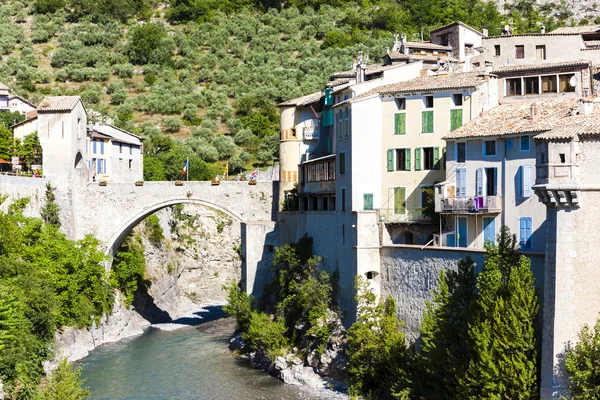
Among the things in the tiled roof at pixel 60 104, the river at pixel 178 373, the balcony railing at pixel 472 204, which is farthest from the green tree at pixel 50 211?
the balcony railing at pixel 472 204

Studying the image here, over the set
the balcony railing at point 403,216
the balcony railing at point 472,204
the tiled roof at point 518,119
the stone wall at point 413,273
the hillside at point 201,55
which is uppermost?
the hillside at point 201,55

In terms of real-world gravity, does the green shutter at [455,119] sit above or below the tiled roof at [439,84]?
below

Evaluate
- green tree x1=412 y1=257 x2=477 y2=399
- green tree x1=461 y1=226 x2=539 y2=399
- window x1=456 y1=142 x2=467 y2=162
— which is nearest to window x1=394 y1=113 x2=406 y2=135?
window x1=456 y1=142 x2=467 y2=162

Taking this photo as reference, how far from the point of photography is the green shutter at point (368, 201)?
51219 millimetres

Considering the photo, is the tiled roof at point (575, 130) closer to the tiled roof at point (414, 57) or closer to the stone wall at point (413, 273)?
the stone wall at point (413, 273)

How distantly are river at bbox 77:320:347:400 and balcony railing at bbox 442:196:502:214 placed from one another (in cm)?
964

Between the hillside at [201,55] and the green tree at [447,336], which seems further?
the hillside at [201,55]

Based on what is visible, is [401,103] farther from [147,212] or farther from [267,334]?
[147,212]

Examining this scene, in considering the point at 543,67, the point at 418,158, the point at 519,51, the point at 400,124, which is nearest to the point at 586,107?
the point at 543,67

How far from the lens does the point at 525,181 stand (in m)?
42.5

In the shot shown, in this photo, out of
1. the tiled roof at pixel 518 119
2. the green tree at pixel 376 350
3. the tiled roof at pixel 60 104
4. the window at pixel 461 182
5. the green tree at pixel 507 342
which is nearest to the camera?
the green tree at pixel 507 342

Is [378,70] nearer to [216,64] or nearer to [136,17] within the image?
[216,64]

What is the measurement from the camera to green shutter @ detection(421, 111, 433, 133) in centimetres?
4994

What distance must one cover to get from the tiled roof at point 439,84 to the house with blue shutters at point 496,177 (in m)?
2.11
